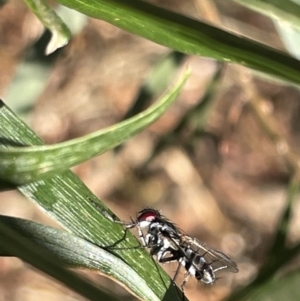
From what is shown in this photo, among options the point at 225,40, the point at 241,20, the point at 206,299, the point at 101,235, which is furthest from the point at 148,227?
the point at 241,20

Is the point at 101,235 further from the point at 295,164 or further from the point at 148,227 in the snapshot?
the point at 295,164

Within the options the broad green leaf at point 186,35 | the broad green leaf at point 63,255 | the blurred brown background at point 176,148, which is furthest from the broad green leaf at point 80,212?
the blurred brown background at point 176,148

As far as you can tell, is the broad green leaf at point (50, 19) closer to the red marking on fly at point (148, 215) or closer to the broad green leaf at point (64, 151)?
the broad green leaf at point (64, 151)

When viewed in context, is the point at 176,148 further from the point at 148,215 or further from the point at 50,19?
the point at 50,19

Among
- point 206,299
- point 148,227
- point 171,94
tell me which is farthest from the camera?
point 206,299

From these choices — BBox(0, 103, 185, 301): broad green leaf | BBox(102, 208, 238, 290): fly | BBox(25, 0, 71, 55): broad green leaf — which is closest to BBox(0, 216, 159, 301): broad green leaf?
BBox(0, 103, 185, 301): broad green leaf

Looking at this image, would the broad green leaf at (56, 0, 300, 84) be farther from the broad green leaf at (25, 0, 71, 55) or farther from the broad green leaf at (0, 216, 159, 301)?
the broad green leaf at (0, 216, 159, 301)
